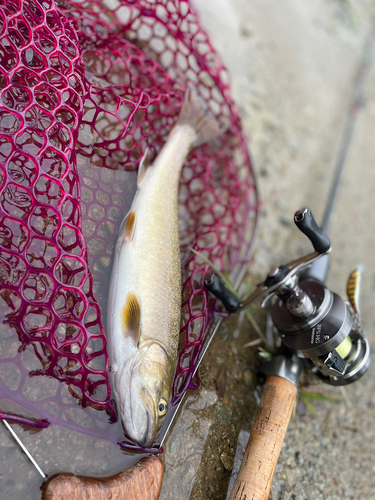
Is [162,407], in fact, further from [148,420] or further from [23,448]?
[23,448]

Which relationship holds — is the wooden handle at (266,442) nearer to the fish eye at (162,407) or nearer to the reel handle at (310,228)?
the fish eye at (162,407)

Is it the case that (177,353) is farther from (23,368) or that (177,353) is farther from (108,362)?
(23,368)

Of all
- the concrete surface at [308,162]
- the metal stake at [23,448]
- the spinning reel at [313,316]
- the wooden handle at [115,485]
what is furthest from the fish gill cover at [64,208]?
the concrete surface at [308,162]

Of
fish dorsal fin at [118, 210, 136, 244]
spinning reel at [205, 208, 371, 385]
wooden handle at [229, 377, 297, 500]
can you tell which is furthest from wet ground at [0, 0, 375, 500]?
fish dorsal fin at [118, 210, 136, 244]

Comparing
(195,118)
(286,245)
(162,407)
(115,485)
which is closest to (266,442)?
(162,407)

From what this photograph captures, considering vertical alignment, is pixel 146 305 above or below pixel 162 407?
above

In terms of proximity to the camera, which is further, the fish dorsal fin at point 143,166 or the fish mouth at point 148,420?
the fish dorsal fin at point 143,166

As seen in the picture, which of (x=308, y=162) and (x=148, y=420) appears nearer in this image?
(x=148, y=420)
